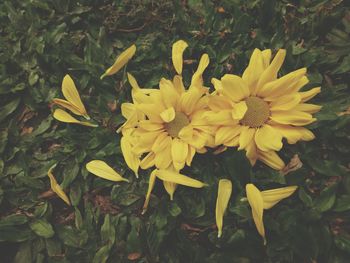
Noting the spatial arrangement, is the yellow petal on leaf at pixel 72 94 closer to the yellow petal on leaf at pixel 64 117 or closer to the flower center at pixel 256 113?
the yellow petal on leaf at pixel 64 117

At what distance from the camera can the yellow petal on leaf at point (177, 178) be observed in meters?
1.67

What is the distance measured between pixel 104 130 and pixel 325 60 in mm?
977

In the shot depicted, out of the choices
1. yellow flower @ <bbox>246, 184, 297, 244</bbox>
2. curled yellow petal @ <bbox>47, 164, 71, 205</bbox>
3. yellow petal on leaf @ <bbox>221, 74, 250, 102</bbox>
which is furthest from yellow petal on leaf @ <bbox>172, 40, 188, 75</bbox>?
curled yellow petal @ <bbox>47, 164, 71, 205</bbox>

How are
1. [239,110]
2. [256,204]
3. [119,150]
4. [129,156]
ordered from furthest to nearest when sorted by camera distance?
[119,150]
[129,156]
[256,204]
[239,110]

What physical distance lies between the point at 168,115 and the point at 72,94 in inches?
21.3

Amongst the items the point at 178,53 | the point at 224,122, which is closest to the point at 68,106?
the point at 178,53

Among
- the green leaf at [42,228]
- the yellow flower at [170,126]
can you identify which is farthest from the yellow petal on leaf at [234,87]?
the green leaf at [42,228]

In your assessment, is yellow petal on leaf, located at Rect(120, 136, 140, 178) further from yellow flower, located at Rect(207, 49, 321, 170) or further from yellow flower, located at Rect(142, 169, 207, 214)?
yellow flower, located at Rect(207, 49, 321, 170)

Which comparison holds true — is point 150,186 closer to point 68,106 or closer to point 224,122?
point 224,122

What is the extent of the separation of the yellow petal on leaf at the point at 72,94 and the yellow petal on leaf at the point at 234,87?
660mm

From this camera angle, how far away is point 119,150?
6.15 ft

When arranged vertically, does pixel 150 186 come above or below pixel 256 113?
below

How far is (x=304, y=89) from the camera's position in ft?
6.20

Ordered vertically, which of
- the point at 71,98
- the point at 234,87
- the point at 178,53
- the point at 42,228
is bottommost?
the point at 42,228
